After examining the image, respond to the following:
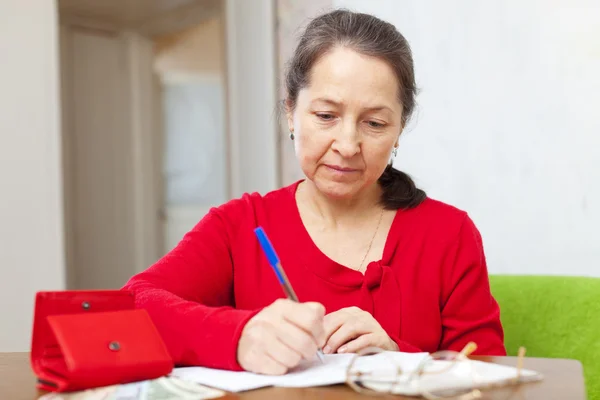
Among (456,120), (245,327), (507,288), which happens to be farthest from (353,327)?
(456,120)

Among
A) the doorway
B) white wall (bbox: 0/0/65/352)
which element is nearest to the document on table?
white wall (bbox: 0/0/65/352)

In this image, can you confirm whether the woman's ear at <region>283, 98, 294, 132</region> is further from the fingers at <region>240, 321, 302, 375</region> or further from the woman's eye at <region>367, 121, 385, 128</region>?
the fingers at <region>240, 321, 302, 375</region>

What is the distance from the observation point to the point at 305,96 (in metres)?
1.34

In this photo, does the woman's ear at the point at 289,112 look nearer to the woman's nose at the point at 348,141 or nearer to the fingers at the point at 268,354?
the woman's nose at the point at 348,141

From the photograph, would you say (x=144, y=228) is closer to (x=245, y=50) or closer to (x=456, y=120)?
(x=245, y=50)

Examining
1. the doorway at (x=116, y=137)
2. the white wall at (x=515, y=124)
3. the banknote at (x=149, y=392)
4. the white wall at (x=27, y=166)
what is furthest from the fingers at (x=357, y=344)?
the doorway at (x=116, y=137)

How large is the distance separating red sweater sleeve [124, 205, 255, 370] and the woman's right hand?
29 millimetres

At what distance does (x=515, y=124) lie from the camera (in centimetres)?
211

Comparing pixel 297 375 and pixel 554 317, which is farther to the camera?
pixel 554 317

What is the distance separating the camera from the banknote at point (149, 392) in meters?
0.80

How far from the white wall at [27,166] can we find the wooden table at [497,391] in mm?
1731

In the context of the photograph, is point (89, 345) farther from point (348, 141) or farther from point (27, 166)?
point (27, 166)

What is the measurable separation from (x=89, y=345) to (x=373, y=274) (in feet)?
2.01

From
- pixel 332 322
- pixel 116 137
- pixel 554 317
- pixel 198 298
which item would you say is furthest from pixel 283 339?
pixel 116 137
